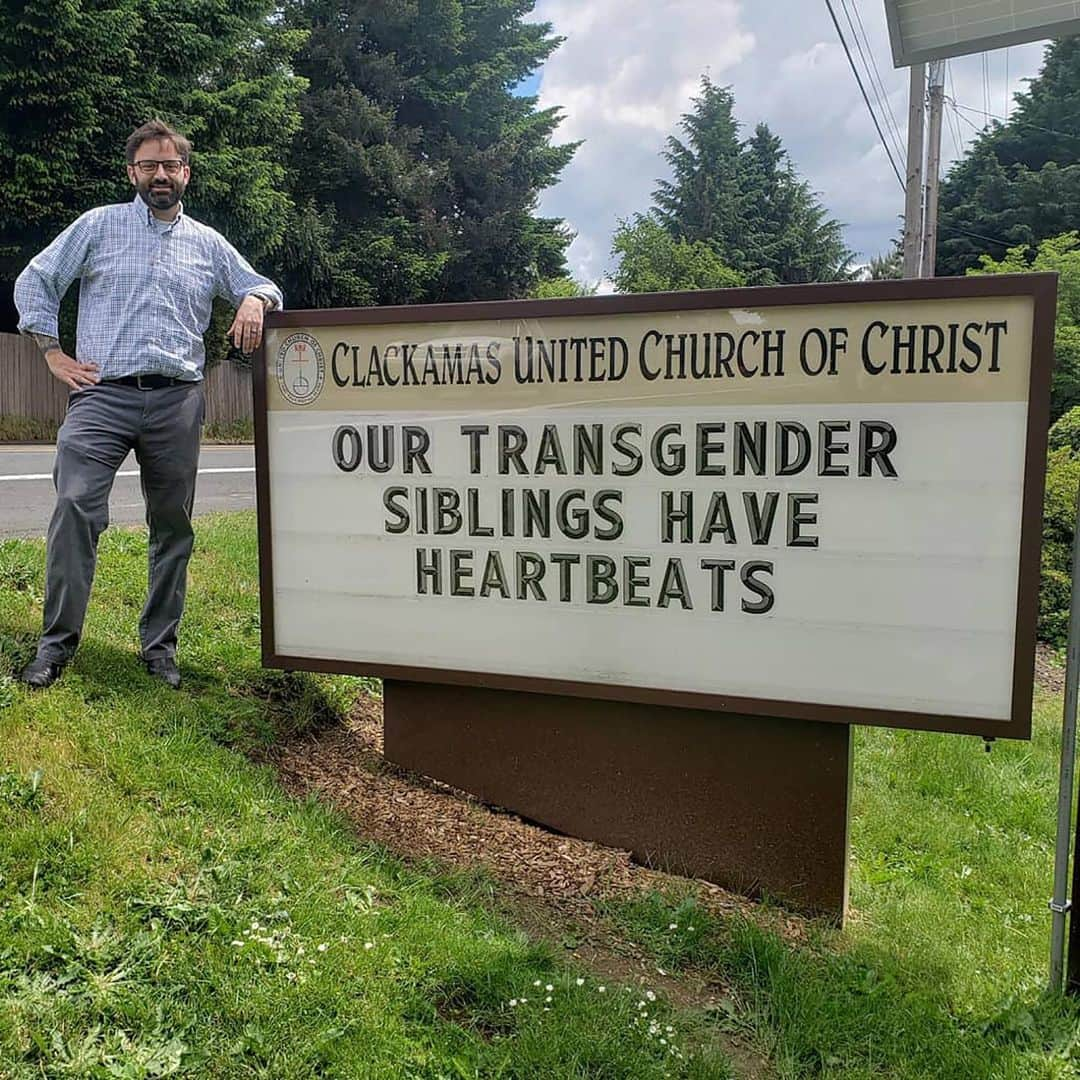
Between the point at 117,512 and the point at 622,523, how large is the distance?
22.1 feet

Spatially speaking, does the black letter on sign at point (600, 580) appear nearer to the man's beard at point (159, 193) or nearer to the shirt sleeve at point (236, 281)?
the shirt sleeve at point (236, 281)

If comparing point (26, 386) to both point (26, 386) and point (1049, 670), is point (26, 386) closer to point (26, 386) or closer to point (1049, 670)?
point (26, 386)

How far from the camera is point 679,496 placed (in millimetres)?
3551

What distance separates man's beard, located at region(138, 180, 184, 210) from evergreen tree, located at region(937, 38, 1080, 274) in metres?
38.6

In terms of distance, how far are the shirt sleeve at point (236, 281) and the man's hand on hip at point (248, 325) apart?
0.28ft

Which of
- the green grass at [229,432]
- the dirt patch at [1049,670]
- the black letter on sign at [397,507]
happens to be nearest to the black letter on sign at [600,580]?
the black letter on sign at [397,507]

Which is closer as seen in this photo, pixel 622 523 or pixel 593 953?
pixel 593 953

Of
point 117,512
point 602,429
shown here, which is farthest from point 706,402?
point 117,512

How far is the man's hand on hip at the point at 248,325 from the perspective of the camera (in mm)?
→ 3906

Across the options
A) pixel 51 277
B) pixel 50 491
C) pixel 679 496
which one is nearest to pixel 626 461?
pixel 679 496

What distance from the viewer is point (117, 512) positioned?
908 centimetres

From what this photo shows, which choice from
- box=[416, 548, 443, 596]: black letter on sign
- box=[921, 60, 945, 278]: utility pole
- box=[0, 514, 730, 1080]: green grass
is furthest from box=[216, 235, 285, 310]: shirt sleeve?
box=[921, 60, 945, 278]: utility pole

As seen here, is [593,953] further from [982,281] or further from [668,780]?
[982,281]

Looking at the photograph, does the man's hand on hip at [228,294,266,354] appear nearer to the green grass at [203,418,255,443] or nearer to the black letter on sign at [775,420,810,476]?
the black letter on sign at [775,420,810,476]
